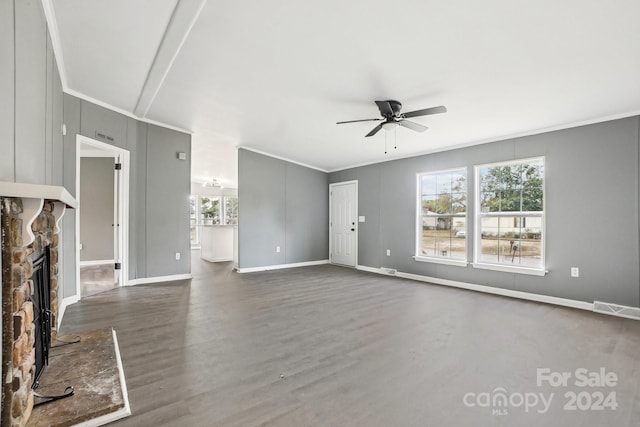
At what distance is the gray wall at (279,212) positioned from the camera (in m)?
6.25

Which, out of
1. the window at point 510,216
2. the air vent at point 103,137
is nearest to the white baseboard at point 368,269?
the window at point 510,216

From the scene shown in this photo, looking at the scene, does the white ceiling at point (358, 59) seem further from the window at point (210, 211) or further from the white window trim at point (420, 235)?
the window at point (210, 211)

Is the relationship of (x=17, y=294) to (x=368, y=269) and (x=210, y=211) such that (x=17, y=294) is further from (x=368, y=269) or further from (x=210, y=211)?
(x=210, y=211)

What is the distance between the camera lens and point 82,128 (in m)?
3.99

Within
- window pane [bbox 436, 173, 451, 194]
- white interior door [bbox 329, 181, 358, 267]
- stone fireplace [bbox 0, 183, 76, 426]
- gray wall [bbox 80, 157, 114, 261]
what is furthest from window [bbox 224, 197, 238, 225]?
stone fireplace [bbox 0, 183, 76, 426]

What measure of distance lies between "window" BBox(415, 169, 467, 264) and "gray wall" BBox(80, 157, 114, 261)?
22.7ft

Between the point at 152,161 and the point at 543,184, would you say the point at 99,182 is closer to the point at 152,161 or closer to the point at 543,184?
the point at 152,161

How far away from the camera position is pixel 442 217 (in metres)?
5.41

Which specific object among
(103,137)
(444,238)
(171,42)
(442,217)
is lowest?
(444,238)

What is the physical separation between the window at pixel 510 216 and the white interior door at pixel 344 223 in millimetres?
2762

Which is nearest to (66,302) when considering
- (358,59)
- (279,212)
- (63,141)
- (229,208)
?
(63,141)

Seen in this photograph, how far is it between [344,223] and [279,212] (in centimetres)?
163

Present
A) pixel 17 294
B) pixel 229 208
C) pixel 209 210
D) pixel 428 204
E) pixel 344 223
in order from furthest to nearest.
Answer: pixel 229 208
pixel 209 210
pixel 344 223
pixel 428 204
pixel 17 294

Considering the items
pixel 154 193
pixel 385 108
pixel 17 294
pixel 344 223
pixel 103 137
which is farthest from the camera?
pixel 344 223
